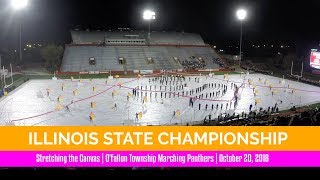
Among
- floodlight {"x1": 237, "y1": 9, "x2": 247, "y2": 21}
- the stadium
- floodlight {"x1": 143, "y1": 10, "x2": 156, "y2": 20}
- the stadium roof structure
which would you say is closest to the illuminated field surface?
the stadium

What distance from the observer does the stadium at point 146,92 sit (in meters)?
25.2

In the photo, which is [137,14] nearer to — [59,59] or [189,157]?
[59,59]

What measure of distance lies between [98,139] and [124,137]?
88 centimetres

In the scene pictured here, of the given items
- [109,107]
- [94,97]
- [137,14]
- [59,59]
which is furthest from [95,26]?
[109,107]

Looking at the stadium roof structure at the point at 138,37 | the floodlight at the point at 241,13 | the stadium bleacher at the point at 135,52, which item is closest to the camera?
the stadium bleacher at the point at 135,52

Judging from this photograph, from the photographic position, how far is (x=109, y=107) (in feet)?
Answer: 96.5

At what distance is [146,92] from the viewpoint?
36469 mm

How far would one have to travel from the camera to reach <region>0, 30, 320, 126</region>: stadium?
25203 mm

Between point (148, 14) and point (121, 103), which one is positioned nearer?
point (121, 103)

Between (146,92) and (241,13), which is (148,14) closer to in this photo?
(241,13)

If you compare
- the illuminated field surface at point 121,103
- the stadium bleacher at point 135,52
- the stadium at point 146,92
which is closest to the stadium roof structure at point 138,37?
the stadium bleacher at point 135,52

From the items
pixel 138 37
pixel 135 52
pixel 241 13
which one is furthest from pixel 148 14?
pixel 241 13

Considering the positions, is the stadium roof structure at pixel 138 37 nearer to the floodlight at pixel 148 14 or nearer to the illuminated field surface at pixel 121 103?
the floodlight at pixel 148 14

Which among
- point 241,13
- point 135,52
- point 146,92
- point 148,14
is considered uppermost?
point 148,14
